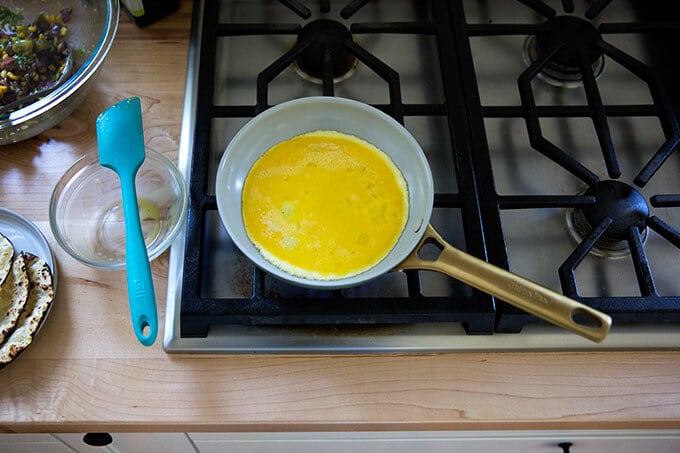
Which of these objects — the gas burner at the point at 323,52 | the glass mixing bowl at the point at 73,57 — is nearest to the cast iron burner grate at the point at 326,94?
the gas burner at the point at 323,52

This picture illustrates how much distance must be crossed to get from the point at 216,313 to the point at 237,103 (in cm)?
28

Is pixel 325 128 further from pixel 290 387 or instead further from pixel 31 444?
pixel 31 444

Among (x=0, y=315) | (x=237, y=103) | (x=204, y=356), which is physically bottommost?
(x=0, y=315)

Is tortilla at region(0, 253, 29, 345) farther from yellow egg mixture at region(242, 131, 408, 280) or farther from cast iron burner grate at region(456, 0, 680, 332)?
cast iron burner grate at region(456, 0, 680, 332)

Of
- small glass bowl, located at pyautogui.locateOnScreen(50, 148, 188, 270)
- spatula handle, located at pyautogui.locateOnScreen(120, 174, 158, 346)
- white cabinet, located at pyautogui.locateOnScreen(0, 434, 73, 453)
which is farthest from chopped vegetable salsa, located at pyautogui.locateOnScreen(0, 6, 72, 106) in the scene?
white cabinet, located at pyautogui.locateOnScreen(0, 434, 73, 453)

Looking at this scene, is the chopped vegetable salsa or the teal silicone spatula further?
the chopped vegetable salsa

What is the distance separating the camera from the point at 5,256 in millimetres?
599

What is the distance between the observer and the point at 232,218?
1.92 feet

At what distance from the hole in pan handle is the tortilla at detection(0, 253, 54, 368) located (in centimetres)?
34

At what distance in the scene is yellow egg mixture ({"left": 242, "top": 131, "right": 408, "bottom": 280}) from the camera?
1.93ft

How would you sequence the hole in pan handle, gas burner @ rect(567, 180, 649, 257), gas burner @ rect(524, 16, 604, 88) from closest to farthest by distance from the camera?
the hole in pan handle, gas burner @ rect(567, 180, 649, 257), gas burner @ rect(524, 16, 604, 88)

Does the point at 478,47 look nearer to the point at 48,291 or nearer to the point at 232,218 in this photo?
the point at 232,218

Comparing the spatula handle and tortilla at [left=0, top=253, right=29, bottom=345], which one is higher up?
the spatula handle

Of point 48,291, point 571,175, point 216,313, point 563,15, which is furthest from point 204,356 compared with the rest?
point 563,15
